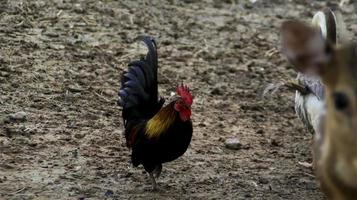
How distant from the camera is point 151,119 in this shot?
611 cm

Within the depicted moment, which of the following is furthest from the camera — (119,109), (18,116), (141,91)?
(119,109)

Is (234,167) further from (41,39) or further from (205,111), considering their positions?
(41,39)

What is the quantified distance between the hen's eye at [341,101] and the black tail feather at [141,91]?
3.05m

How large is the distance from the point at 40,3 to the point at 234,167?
150 inches

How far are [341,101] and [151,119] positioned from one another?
9.52 ft

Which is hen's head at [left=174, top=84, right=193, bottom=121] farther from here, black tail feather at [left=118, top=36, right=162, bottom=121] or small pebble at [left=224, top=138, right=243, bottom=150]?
small pebble at [left=224, top=138, right=243, bottom=150]

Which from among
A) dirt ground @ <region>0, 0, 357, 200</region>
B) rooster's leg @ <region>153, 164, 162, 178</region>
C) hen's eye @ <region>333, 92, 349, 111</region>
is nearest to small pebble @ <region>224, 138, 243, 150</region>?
dirt ground @ <region>0, 0, 357, 200</region>

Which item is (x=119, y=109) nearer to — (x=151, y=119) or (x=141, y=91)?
(x=141, y=91)

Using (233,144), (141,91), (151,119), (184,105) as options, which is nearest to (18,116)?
(141,91)

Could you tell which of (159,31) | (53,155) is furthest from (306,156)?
(159,31)

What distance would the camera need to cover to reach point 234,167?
6.54 metres

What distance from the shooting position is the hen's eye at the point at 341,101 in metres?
3.34

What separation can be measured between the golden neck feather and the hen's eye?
2635 mm

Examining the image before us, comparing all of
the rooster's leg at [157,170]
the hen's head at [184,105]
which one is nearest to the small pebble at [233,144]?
the rooster's leg at [157,170]
